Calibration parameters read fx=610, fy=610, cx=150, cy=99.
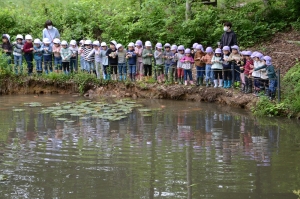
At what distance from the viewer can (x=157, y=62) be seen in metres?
20.3

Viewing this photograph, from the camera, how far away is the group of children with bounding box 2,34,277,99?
1817 centimetres

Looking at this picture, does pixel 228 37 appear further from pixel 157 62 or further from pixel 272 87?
pixel 272 87

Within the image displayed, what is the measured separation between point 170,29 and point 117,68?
544 cm

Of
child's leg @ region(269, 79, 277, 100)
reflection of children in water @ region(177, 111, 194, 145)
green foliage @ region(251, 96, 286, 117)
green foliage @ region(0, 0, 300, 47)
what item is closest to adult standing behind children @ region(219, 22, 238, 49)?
child's leg @ region(269, 79, 277, 100)

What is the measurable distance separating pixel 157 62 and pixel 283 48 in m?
5.64

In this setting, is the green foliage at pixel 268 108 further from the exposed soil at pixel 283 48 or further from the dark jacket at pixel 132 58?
the dark jacket at pixel 132 58

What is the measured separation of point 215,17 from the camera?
2548 cm

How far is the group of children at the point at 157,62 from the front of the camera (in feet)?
59.6

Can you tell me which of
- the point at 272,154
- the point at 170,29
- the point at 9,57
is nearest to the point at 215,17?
the point at 170,29

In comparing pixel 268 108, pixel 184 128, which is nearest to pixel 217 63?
pixel 268 108

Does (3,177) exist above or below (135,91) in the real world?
below

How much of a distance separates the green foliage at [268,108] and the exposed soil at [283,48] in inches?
128

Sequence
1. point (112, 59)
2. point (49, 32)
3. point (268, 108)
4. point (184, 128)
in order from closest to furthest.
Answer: point (184, 128)
point (268, 108)
point (112, 59)
point (49, 32)

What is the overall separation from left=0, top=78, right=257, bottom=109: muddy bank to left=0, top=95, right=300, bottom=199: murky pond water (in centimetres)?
56
